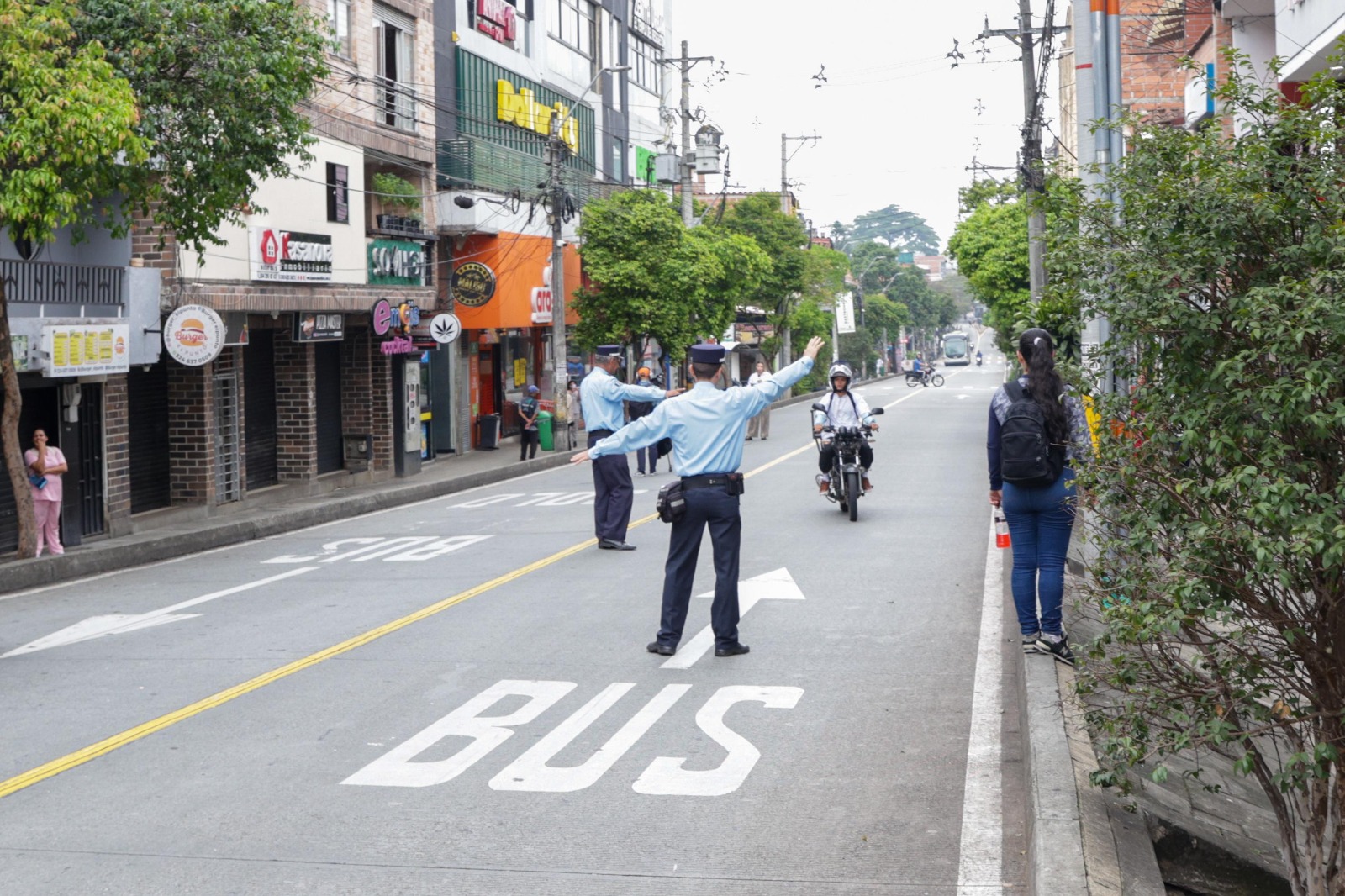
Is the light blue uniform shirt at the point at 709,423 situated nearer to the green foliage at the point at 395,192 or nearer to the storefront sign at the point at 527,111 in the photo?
the green foliage at the point at 395,192

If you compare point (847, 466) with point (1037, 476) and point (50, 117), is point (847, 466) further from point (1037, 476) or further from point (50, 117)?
point (50, 117)

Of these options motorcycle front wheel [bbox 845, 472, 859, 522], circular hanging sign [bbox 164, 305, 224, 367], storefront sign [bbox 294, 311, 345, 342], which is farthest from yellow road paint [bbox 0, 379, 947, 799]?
storefront sign [bbox 294, 311, 345, 342]

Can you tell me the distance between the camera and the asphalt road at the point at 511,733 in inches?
227

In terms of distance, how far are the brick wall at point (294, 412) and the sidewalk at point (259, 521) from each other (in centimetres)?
77

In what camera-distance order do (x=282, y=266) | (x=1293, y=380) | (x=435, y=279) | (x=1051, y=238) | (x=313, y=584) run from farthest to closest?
(x=435, y=279) → (x=282, y=266) → (x=313, y=584) → (x=1051, y=238) → (x=1293, y=380)

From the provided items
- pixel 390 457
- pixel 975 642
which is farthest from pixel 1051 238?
pixel 390 457

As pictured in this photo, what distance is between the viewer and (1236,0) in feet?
61.5

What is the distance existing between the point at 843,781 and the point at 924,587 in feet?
19.2

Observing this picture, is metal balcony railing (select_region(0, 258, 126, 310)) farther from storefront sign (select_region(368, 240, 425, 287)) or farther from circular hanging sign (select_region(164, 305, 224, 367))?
storefront sign (select_region(368, 240, 425, 287))

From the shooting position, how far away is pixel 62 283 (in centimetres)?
1798

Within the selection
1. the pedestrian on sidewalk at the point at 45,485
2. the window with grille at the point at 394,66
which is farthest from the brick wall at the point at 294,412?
the pedestrian on sidewalk at the point at 45,485

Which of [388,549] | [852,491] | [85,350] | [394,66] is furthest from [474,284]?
[852,491]

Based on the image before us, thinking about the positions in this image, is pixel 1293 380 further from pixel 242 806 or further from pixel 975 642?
pixel 975 642

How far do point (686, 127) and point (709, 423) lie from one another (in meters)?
39.2
